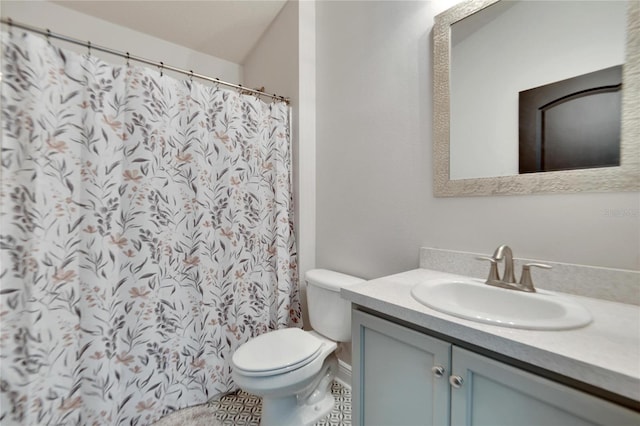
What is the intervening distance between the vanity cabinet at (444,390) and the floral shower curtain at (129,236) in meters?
0.94

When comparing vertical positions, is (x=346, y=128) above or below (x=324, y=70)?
below

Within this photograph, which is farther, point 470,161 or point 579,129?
point 470,161

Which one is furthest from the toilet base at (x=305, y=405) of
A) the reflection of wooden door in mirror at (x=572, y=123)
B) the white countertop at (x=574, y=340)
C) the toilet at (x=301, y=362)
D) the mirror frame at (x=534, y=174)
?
the reflection of wooden door in mirror at (x=572, y=123)

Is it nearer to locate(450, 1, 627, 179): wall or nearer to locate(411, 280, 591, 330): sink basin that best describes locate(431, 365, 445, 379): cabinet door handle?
locate(411, 280, 591, 330): sink basin

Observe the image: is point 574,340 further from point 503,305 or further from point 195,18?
point 195,18

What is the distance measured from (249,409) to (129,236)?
115cm

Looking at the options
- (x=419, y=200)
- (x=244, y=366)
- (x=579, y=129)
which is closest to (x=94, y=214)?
(x=244, y=366)

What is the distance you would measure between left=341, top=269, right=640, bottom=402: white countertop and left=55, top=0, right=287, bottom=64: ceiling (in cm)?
222

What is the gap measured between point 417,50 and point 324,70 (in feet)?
2.28

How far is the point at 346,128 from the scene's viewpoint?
1.66m

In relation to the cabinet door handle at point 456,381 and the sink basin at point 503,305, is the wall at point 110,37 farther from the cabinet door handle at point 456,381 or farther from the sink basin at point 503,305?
the cabinet door handle at point 456,381

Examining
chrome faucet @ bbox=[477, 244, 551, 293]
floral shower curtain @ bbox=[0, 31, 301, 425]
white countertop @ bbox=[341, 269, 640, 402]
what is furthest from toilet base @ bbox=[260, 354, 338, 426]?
chrome faucet @ bbox=[477, 244, 551, 293]

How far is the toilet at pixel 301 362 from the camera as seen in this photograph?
1178 mm

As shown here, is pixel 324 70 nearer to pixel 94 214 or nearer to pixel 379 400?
pixel 94 214
